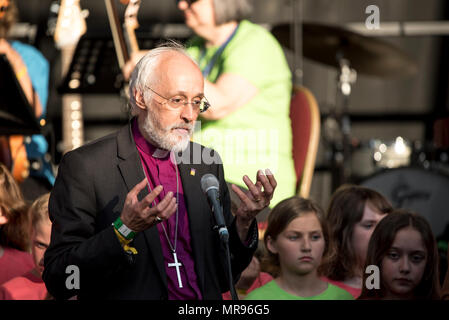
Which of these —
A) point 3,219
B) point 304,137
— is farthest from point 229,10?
point 3,219

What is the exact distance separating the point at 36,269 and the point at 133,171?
102 cm

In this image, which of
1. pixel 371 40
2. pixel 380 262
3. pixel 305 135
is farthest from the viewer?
pixel 371 40

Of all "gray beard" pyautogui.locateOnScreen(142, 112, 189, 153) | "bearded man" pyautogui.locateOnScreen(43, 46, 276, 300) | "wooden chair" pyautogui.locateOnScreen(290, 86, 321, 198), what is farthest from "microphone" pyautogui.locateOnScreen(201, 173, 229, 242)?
"wooden chair" pyautogui.locateOnScreen(290, 86, 321, 198)

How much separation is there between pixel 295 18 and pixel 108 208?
11.5ft

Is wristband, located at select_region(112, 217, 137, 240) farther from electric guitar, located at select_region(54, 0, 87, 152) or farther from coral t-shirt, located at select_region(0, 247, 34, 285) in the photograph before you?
electric guitar, located at select_region(54, 0, 87, 152)

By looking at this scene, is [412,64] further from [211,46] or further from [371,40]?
[211,46]

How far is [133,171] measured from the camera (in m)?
2.68

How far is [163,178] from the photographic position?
2.78 metres

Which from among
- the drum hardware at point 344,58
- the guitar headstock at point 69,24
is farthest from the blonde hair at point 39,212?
the drum hardware at point 344,58

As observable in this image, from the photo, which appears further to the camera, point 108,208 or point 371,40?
point 371,40

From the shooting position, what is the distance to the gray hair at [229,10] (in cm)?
420

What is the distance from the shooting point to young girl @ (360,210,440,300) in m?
3.08

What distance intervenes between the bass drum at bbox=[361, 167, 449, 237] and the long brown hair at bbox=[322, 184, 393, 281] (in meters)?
1.10
